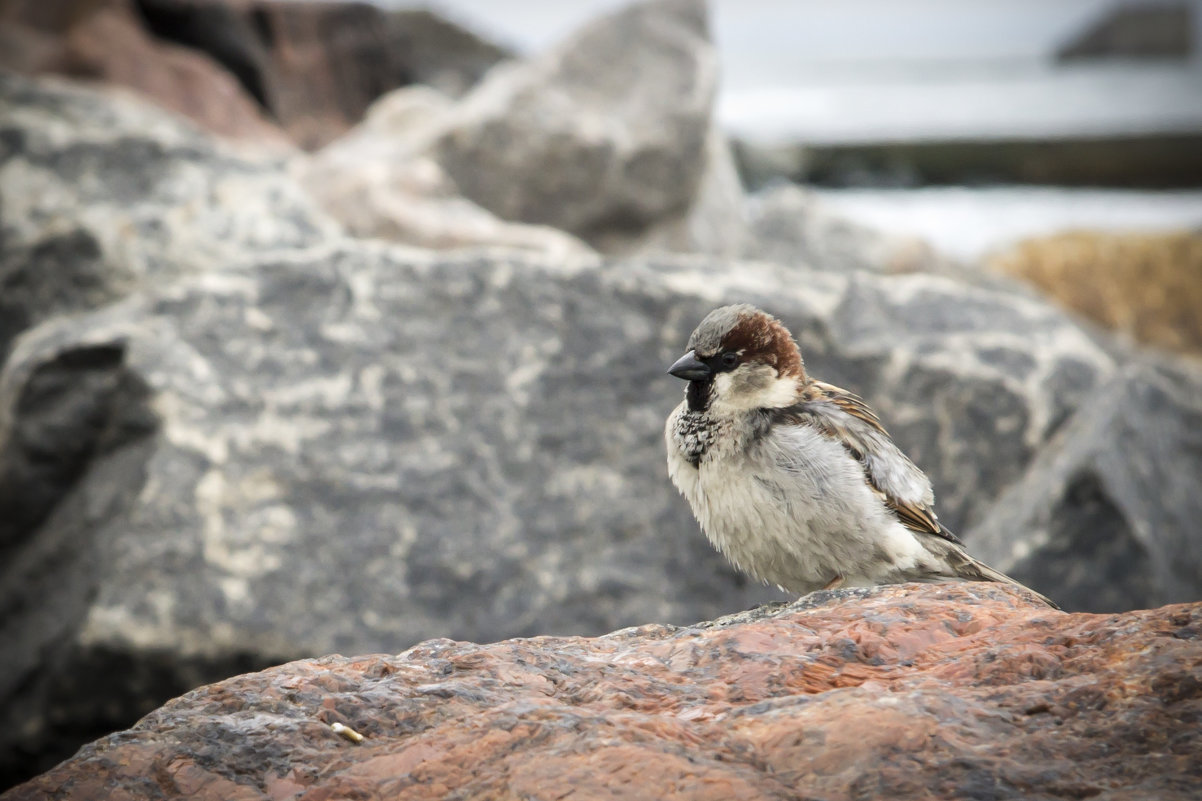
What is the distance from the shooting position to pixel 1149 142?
1764cm

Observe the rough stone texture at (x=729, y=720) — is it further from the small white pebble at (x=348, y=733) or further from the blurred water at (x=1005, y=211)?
the blurred water at (x=1005, y=211)

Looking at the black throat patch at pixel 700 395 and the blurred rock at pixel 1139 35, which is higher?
the blurred rock at pixel 1139 35

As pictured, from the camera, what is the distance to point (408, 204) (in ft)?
20.7

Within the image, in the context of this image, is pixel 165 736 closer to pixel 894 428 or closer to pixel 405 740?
pixel 405 740

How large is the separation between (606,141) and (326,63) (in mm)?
9416

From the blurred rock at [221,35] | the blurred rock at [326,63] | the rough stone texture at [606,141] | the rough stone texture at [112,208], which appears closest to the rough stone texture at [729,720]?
the rough stone texture at [112,208]

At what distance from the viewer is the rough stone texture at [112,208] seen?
511cm

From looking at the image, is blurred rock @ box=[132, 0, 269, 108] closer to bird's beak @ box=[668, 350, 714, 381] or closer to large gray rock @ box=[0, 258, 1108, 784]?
large gray rock @ box=[0, 258, 1108, 784]

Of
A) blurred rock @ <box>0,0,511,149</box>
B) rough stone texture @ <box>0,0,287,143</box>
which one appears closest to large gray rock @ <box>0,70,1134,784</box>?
rough stone texture @ <box>0,0,287,143</box>

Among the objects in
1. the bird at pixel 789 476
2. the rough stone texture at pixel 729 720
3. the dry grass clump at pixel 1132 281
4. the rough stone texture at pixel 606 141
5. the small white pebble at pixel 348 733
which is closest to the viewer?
the rough stone texture at pixel 729 720

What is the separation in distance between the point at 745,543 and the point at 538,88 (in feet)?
16.7

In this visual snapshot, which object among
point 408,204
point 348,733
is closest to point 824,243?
point 408,204

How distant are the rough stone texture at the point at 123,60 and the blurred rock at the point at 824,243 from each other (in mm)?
5167

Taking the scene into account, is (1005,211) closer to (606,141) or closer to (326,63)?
(326,63)
